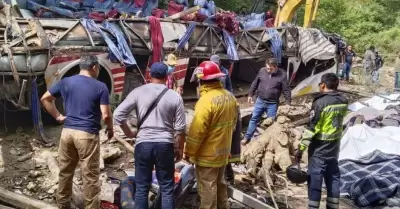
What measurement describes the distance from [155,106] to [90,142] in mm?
728

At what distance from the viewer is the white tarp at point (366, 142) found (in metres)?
6.96

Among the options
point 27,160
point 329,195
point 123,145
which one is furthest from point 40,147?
point 329,195

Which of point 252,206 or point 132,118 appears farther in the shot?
point 132,118

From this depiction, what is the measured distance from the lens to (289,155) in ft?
21.9

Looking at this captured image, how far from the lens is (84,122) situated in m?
4.14

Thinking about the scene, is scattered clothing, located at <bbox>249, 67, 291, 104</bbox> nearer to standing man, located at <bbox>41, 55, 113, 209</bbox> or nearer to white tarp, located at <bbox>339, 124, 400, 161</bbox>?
white tarp, located at <bbox>339, 124, 400, 161</bbox>

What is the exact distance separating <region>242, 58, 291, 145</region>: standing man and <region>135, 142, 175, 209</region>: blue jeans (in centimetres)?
→ 347

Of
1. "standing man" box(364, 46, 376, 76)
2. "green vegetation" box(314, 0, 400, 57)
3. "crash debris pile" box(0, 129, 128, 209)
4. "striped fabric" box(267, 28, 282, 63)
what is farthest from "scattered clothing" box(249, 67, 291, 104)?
"green vegetation" box(314, 0, 400, 57)

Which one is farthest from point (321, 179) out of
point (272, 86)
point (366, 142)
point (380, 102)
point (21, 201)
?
point (380, 102)

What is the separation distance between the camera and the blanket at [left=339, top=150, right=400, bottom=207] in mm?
5477

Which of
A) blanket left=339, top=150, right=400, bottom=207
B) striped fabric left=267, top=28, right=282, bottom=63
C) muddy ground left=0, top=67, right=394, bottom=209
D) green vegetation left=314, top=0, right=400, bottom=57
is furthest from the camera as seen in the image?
green vegetation left=314, top=0, right=400, bottom=57

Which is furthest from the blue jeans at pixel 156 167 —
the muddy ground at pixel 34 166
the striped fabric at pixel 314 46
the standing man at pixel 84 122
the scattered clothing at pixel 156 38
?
the striped fabric at pixel 314 46

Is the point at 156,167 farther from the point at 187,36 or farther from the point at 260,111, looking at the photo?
the point at 187,36

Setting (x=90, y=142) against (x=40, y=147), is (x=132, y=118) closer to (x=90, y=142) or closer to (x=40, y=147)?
(x=40, y=147)
